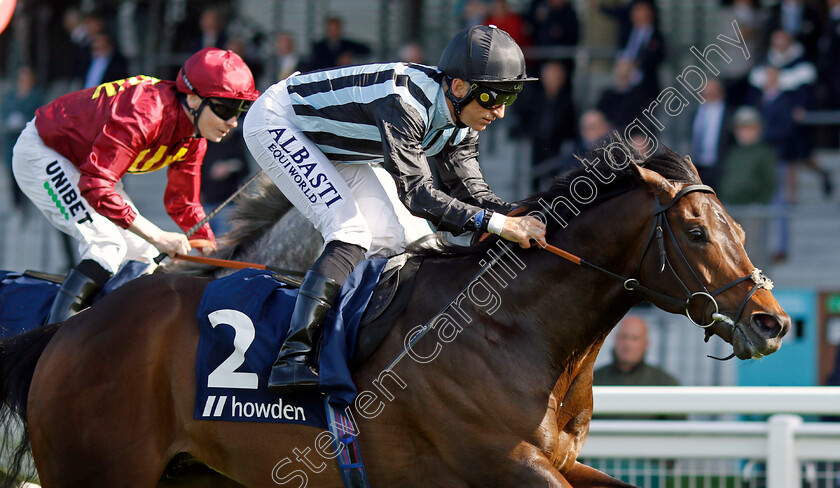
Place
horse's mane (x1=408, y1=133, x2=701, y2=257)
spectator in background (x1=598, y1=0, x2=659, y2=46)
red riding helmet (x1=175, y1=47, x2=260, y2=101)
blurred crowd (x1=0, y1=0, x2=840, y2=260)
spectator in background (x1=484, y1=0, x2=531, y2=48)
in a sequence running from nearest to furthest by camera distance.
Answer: horse's mane (x1=408, y1=133, x2=701, y2=257), red riding helmet (x1=175, y1=47, x2=260, y2=101), blurred crowd (x1=0, y1=0, x2=840, y2=260), spectator in background (x1=598, y1=0, x2=659, y2=46), spectator in background (x1=484, y1=0, x2=531, y2=48)

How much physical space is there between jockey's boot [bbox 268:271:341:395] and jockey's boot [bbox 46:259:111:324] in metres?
1.24

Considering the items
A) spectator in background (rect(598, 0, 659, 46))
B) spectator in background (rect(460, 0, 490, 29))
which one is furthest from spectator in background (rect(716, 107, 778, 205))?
spectator in background (rect(460, 0, 490, 29))

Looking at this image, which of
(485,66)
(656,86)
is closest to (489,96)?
(485,66)

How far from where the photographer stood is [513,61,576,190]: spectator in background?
297 inches

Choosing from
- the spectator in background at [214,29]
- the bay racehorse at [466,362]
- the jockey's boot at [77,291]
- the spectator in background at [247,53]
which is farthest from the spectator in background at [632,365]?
the spectator in background at [214,29]

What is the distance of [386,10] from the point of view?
9.41 meters

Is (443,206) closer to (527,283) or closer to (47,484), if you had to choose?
(527,283)

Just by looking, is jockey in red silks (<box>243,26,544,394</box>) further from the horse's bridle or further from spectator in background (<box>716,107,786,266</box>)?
spectator in background (<box>716,107,786,266</box>)

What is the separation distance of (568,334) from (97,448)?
1.69 m

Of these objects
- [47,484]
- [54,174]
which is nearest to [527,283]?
[47,484]

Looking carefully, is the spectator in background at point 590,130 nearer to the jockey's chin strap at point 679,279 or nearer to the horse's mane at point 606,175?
the horse's mane at point 606,175

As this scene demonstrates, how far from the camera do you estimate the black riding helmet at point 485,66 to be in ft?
11.9

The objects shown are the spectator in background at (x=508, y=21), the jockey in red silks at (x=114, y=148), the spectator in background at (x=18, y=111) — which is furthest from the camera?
the spectator in background at (x=18, y=111)

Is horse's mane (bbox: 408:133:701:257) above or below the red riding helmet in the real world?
above
